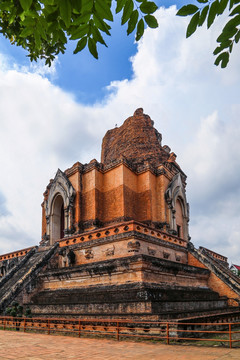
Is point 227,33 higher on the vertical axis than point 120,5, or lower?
lower

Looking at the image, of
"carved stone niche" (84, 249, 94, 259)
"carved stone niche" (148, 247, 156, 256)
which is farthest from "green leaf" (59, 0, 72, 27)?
"carved stone niche" (84, 249, 94, 259)

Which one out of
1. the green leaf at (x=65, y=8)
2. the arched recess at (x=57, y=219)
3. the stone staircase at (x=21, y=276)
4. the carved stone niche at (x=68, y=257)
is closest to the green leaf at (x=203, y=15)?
the green leaf at (x=65, y=8)

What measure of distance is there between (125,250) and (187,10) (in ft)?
34.1

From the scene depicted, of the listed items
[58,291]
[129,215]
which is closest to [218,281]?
[129,215]

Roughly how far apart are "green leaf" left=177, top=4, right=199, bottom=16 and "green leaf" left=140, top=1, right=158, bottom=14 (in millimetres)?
207

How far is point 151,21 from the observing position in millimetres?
2400

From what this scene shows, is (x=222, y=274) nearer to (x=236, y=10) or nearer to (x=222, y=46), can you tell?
(x=222, y=46)

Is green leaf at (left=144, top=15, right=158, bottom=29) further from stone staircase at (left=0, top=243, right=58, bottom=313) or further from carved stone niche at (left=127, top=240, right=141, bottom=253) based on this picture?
stone staircase at (left=0, top=243, right=58, bottom=313)

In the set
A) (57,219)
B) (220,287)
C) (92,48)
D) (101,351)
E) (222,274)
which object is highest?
(57,219)

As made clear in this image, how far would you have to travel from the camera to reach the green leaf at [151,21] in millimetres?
2385

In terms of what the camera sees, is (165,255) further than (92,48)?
Yes

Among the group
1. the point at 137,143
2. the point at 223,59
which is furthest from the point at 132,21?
the point at 137,143

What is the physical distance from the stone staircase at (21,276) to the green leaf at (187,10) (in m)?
12.8

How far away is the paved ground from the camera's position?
597 cm
